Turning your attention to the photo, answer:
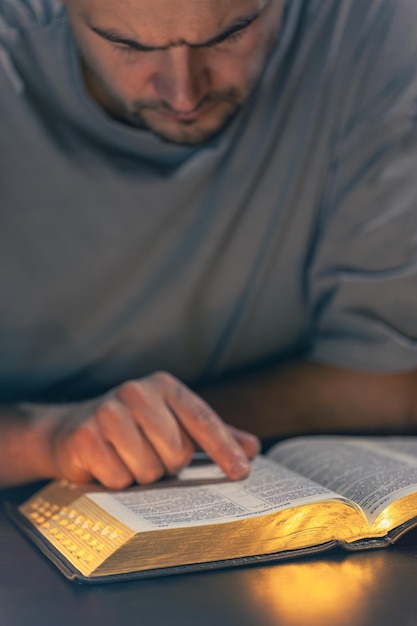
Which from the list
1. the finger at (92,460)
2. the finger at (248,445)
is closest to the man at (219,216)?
the finger at (92,460)

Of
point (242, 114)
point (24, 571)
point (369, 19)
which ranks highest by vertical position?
point (369, 19)

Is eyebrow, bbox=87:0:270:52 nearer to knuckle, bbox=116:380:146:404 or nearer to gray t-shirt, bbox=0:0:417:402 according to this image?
gray t-shirt, bbox=0:0:417:402

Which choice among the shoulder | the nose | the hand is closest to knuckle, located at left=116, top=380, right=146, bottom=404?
the hand

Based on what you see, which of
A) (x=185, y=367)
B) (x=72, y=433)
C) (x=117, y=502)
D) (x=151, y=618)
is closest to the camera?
(x=151, y=618)

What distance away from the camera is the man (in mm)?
1171

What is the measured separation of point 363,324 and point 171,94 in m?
0.42

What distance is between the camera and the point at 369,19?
1234 millimetres

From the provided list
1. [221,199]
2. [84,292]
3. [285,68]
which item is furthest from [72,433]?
[285,68]

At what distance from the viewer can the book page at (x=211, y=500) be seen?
2.61 feet

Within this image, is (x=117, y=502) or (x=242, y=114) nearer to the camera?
(x=117, y=502)

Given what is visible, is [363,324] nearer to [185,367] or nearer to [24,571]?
[185,367]

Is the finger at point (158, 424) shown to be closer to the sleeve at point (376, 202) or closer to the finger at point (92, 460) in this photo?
the finger at point (92, 460)

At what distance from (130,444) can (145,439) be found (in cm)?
3

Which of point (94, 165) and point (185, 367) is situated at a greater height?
point (94, 165)
